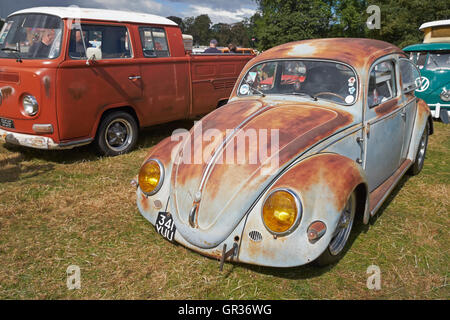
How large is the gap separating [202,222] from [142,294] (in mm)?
661

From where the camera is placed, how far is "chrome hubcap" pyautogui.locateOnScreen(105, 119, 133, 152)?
577 cm

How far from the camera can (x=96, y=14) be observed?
544cm

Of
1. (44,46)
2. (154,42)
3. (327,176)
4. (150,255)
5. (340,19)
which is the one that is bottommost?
(150,255)

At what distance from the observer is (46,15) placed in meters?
5.15

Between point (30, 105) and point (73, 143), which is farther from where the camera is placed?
point (73, 143)

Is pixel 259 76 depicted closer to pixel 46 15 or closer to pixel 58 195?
pixel 58 195

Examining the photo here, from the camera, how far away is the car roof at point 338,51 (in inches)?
142

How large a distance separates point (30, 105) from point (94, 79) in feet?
3.01

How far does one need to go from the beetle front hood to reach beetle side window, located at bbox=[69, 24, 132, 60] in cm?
274

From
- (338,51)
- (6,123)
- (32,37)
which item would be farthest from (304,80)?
(6,123)

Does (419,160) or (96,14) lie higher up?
(96,14)

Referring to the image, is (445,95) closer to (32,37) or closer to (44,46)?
(44,46)
